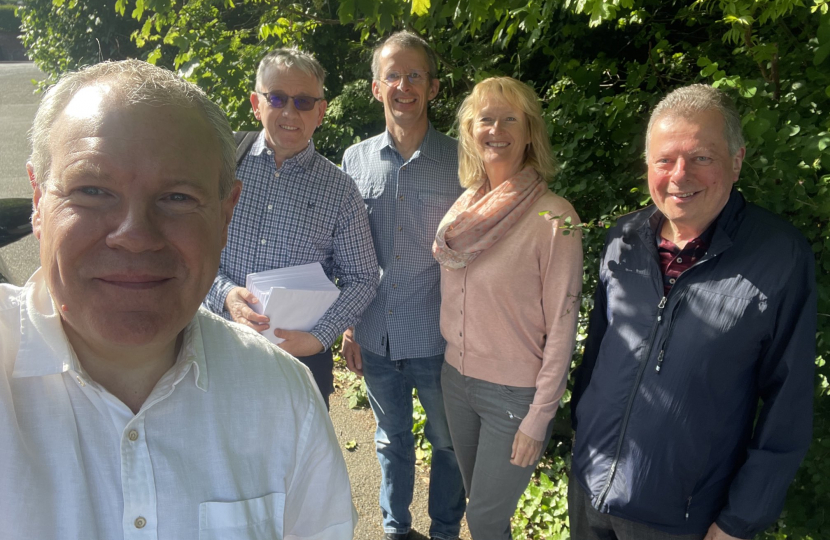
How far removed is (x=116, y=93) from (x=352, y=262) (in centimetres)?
170

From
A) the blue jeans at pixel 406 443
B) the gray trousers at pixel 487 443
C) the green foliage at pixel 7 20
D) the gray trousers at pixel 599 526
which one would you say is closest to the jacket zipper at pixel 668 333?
the gray trousers at pixel 599 526

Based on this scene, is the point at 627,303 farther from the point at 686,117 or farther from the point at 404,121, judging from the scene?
the point at 404,121

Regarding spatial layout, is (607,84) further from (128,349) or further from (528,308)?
(128,349)

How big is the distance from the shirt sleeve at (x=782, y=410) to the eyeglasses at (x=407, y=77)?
182cm

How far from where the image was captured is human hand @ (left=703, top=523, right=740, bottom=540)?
198 centimetres

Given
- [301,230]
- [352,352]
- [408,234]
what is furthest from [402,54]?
[352,352]

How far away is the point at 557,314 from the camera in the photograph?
248 centimetres

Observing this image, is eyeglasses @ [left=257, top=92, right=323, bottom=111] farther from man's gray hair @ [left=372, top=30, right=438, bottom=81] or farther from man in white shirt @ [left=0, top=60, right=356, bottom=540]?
man in white shirt @ [left=0, top=60, right=356, bottom=540]

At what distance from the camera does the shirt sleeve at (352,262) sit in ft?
9.09

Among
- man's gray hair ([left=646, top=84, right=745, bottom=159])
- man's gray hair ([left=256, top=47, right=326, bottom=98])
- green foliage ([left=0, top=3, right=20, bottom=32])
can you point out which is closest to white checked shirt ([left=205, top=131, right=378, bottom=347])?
man's gray hair ([left=256, top=47, right=326, bottom=98])

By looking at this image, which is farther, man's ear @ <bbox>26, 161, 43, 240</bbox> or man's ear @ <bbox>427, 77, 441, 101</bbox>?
man's ear @ <bbox>427, 77, 441, 101</bbox>

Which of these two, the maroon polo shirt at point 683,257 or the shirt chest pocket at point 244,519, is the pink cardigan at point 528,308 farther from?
the shirt chest pocket at point 244,519

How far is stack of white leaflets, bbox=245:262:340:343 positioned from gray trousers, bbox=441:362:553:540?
0.67m

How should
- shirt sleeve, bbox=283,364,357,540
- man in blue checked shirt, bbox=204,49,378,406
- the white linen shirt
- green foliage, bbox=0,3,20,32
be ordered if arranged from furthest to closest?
A: green foliage, bbox=0,3,20,32
man in blue checked shirt, bbox=204,49,378,406
shirt sleeve, bbox=283,364,357,540
the white linen shirt
